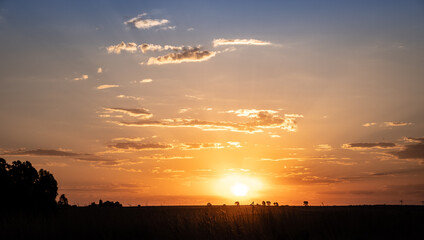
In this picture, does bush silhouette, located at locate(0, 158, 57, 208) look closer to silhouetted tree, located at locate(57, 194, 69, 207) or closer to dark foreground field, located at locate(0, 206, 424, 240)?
silhouetted tree, located at locate(57, 194, 69, 207)

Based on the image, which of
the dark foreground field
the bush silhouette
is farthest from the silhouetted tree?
the dark foreground field

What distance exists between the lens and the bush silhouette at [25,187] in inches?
1221

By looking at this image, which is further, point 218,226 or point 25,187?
point 25,187

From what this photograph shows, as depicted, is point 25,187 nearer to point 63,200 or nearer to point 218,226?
point 63,200

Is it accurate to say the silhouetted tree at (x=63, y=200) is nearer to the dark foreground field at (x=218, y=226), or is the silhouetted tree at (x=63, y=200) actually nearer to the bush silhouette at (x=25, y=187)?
the bush silhouette at (x=25, y=187)

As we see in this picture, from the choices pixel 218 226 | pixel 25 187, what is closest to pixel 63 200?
pixel 25 187

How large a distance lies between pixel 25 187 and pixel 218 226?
1952 cm

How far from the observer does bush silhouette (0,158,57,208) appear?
31.0 meters

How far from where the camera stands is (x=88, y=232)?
19.0 m

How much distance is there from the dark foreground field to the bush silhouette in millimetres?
11692

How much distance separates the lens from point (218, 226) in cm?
1877

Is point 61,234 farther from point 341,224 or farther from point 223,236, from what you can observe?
point 341,224

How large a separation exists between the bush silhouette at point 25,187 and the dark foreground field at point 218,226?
11.7m

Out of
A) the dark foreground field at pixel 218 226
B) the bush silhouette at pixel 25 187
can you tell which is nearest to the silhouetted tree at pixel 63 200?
the bush silhouette at pixel 25 187
